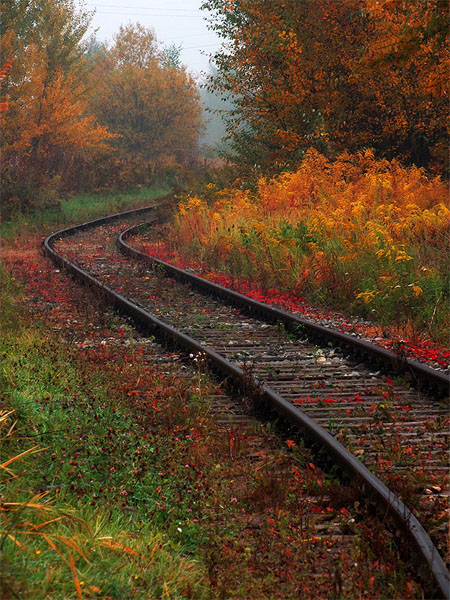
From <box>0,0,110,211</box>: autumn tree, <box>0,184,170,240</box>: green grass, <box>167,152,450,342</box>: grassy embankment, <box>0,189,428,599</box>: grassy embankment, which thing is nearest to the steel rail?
<box>167,152,450,342</box>: grassy embankment

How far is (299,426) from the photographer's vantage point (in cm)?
598

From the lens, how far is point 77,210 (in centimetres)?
2858

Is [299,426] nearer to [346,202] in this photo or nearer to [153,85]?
[346,202]

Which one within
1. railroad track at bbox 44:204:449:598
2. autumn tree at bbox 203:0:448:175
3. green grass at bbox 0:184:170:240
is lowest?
railroad track at bbox 44:204:449:598

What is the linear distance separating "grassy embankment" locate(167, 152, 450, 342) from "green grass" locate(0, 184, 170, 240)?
668 centimetres

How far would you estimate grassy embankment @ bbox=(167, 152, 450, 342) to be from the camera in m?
10.2

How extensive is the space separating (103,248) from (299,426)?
45.6ft

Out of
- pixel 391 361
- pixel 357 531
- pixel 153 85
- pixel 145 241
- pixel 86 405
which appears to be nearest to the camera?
pixel 357 531

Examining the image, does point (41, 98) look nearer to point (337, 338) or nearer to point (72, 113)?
point (72, 113)

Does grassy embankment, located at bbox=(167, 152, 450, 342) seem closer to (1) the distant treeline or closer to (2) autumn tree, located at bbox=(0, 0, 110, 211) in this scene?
(1) the distant treeline

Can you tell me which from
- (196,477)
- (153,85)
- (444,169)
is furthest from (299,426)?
(153,85)

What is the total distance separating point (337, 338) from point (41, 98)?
26.6 m

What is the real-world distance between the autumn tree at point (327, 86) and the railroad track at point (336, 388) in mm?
9793

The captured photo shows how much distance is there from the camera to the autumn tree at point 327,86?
19.5 meters
